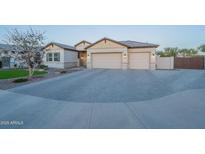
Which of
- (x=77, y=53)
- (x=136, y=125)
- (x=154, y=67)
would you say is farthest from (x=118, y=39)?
(x=136, y=125)

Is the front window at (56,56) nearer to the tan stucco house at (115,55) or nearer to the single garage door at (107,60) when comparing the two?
the tan stucco house at (115,55)

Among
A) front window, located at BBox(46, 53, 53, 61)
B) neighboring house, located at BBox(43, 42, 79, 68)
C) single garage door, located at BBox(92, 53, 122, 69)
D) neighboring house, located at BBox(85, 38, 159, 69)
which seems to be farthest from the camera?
front window, located at BBox(46, 53, 53, 61)

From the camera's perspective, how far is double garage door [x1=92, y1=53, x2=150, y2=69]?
64.6 ft

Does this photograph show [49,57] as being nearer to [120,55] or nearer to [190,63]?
[120,55]

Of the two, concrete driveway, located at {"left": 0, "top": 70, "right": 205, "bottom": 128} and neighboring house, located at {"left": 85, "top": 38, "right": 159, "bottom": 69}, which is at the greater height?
neighboring house, located at {"left": 85, "top": 38, "right": 159, "bottom": 69}

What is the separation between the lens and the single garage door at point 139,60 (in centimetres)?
1961

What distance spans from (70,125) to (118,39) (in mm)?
18110

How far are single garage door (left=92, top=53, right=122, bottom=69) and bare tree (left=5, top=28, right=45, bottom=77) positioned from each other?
9.42m

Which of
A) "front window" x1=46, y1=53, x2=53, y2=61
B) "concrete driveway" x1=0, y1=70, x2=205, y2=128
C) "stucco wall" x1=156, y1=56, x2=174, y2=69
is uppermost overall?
"front window" x1=46, y1=53, x2=53, y2=61

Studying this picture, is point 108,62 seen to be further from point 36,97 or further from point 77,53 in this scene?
point 36,97

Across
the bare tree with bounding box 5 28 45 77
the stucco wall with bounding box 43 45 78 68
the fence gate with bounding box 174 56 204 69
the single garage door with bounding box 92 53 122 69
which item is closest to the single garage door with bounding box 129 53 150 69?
the single garage door with bounding box 92 53 122 69

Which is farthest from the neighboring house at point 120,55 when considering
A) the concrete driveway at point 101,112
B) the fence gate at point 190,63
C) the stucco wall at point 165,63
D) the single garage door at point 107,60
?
the concrete driveway at point 101,112

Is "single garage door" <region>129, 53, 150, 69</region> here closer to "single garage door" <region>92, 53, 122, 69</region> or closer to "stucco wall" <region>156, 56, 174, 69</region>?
"single garage door" <region>92, 53, 122, 69</region>

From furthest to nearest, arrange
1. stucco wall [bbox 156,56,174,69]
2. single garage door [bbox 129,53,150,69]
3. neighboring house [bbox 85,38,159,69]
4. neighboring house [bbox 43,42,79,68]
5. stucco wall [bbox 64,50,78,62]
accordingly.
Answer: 1. stucco wall [bbox 64,50,78,62]
2. neighboring house [bbox 43,42,79,68]
3. stucco wall [bbox 156,56,174,69]
4. single garage door [bbox 129,53,150,69]
5. neighboring house [bbox 85,38,159,69]
